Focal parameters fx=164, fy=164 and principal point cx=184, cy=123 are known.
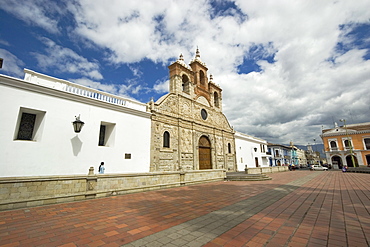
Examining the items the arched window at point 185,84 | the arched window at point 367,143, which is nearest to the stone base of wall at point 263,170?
the arched window at point 185,84

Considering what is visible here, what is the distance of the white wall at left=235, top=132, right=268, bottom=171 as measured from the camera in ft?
84.7

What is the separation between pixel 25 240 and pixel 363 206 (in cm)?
928

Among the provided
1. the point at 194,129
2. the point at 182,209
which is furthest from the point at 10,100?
the point at 194,129

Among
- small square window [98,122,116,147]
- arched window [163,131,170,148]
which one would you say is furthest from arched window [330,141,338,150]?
small square window [98,122,116,147]

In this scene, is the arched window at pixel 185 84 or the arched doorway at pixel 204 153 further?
the arched window at pixel 185 84

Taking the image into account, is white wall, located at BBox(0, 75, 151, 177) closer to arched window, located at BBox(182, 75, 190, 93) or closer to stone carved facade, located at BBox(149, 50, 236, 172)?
stone carved facade, located at BBox(149, 50, 236, 172)

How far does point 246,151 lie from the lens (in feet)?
92.0

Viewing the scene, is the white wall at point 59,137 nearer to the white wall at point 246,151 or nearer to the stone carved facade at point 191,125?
the stone carved facade at point 191,125

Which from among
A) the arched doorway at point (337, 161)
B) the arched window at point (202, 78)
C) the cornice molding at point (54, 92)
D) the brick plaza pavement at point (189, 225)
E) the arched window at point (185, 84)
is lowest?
the brick plaza pavement at point (189, 225)

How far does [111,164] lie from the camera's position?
36.3 feet

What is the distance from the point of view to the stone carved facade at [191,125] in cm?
1500

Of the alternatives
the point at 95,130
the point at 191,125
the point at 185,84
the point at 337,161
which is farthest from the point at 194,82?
the point at 337,161

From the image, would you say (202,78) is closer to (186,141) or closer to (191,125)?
(191,125)

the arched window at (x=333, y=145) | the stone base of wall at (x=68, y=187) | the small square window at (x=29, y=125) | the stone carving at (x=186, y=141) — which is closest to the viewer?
the stone base of wall at (x=68, y=187)
